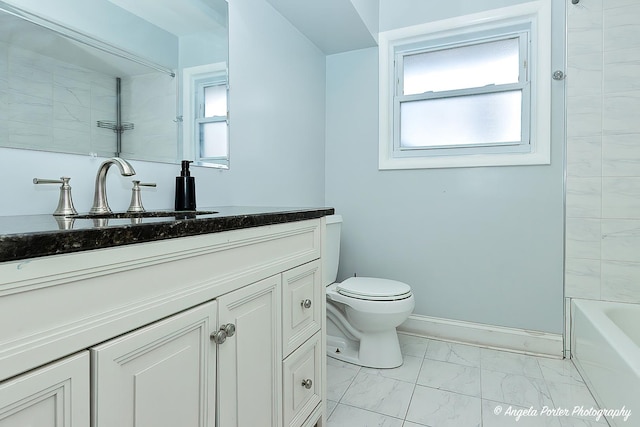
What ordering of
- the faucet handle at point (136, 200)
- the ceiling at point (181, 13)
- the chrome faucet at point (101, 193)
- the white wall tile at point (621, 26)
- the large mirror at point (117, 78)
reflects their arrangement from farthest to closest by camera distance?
the white wall tile at point (621, 26) → the ceiling at point (181, 13) → the faucet handle at point (136, 200) → the chrome faucet at point (101, 193) → the large mirror at point (117, 78)

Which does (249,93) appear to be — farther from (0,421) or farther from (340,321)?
(0,421)

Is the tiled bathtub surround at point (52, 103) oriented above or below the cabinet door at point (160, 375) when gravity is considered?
above

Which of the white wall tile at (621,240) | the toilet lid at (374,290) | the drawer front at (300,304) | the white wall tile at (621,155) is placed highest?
the white wall tile at (621,155)

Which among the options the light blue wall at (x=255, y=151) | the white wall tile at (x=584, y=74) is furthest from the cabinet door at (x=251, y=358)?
the white wall tile at (x=584, y=74)

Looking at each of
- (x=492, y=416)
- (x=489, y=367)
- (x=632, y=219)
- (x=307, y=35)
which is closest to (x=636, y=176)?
(x=632, y=219)

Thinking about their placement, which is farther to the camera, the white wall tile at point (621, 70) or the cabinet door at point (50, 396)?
the white wall tile at point (621, 70)

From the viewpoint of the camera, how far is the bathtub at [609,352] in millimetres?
1301

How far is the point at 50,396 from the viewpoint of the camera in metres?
0.53

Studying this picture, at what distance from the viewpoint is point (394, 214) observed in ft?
7.92

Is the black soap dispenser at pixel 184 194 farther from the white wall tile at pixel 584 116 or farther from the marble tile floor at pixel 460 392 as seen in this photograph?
the white wall tile at pixel 584 116

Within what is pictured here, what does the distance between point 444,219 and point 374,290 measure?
0.71 m

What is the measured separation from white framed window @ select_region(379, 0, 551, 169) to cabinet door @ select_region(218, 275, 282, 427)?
1.62m

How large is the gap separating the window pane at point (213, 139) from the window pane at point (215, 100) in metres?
0.05

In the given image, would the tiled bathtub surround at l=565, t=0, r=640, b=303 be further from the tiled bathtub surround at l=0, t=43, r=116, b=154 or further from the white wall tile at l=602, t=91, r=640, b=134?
the tiled bathtub surround at l=0, t=43, r=116, b=154
